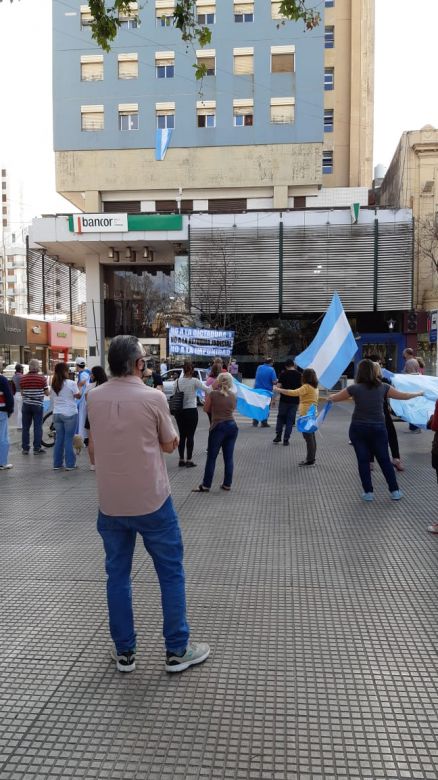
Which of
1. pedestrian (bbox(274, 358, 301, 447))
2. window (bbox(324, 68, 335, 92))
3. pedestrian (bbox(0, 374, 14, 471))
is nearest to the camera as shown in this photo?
pedestrian (bbox(0, 374, 14, 471))

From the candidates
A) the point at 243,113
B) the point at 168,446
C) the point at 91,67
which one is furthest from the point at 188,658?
the point at 91,67

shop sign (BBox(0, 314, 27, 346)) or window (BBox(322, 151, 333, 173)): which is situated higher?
window (BBox(322, 151, 333, 173))

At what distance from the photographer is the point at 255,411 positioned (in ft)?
45.6

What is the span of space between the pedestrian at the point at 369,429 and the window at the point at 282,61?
30.4m

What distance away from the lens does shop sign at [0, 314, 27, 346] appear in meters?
40.3

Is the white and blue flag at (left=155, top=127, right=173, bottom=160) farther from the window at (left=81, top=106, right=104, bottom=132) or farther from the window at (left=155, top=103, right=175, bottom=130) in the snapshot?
the window at (left=81, top=106, right=104, bottom=132)

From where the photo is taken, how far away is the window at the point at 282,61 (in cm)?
3241

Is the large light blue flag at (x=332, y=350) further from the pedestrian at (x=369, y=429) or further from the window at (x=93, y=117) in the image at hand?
the window at (x=93, y=117)

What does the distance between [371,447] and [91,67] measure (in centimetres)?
3289

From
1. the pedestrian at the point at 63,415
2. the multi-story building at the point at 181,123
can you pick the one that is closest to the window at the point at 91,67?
the multi-story building at the point at 181,123

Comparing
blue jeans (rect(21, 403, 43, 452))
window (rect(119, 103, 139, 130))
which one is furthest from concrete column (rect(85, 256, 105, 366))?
blue jeans (rect(21, 403, 43, 452))

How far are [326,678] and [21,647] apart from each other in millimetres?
1892

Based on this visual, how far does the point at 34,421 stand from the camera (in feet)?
38.6

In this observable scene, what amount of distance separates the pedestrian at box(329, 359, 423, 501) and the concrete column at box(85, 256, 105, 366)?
87.8ft
